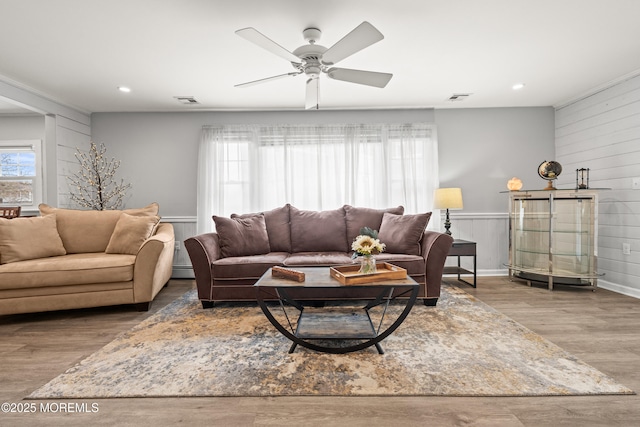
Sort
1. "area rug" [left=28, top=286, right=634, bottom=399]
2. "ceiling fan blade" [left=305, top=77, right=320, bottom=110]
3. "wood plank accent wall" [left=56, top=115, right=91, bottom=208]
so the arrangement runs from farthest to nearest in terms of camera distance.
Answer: "wood plank accent wall" [left=56, top=115, right=91, bottom=208], "ceiling fan blade" [left=305, top=77, right=320, bottom=110], "area rug" [left=28, top=286, right=634, bottom=399]

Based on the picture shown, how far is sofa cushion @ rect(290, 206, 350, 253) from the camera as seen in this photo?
12.3 ft

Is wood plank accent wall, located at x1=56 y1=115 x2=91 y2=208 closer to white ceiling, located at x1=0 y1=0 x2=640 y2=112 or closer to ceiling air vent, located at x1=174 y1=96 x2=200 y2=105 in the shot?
white ceiling, located at x1=0 y1=0 x2=640 y2=112

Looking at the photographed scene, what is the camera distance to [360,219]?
3.85 metres

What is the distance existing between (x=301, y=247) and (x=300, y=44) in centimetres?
211

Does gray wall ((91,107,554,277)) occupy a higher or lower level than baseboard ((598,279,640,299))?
higher

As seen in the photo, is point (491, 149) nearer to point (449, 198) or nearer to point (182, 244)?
point (449, 198)

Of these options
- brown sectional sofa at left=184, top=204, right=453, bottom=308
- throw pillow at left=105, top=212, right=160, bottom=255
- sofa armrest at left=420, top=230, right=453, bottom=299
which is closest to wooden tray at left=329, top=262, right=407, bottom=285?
brown sectional sofa at left=184, top=204, right=453, bottom=308

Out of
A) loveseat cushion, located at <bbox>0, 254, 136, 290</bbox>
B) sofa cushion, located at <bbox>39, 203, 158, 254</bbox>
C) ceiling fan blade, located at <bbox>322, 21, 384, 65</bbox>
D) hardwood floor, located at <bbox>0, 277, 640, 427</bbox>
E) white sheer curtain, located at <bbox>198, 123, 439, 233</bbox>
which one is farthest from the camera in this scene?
white sheer curtain, located at <bbox>198, 123, 439, 233</bbox>

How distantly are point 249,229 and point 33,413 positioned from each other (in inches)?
89.4

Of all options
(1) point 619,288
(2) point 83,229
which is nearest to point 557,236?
(1) point 619,288

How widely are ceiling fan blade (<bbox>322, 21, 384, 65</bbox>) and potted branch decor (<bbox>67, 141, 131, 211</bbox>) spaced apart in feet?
11.5

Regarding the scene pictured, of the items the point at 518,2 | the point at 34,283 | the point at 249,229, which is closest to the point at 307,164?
the point at 249,229

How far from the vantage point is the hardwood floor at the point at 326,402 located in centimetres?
147

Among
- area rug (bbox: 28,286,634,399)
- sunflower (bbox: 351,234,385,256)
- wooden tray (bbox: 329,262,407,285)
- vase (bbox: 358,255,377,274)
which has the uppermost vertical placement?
sunflower (bbox: 351,234,385,256)
